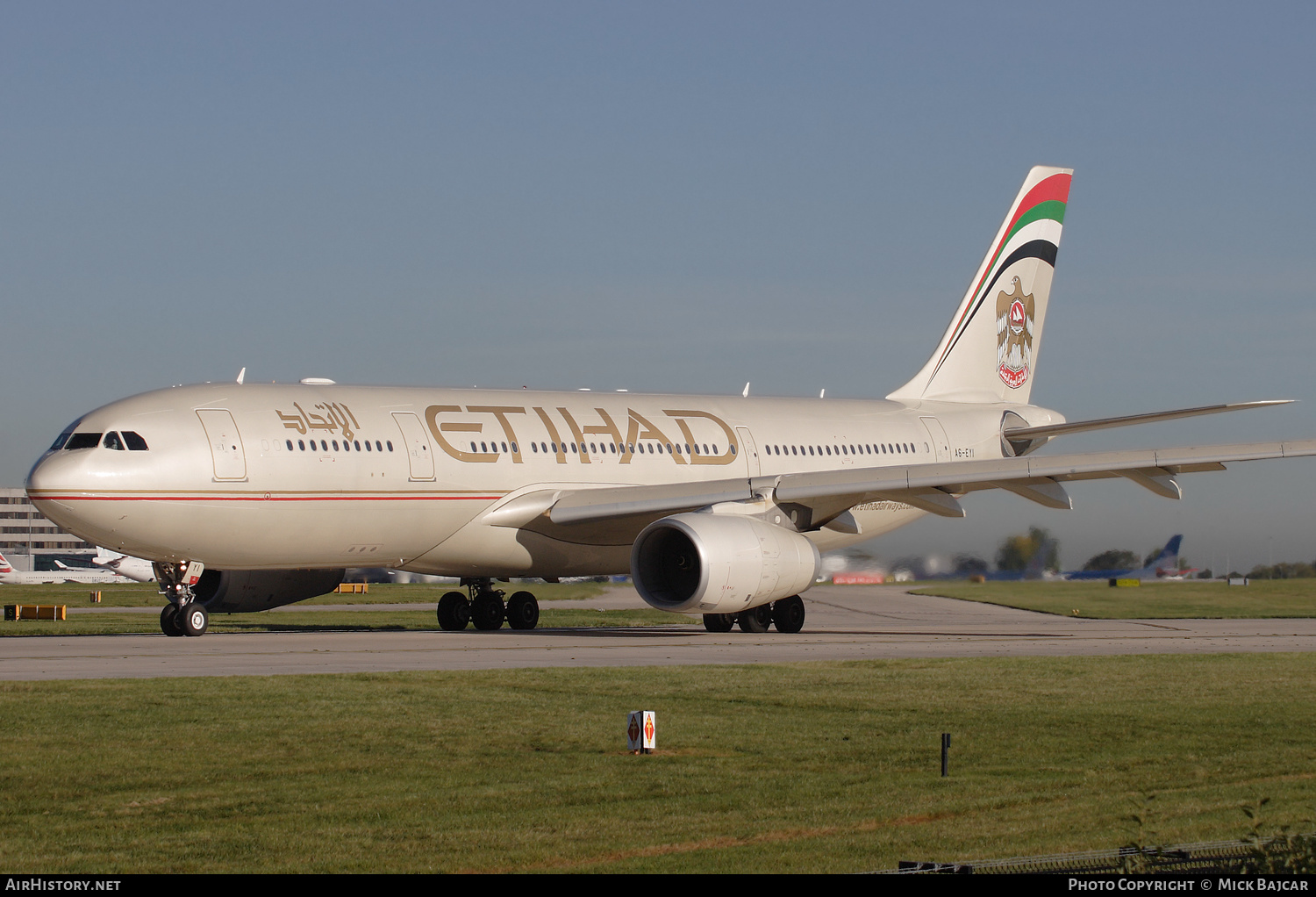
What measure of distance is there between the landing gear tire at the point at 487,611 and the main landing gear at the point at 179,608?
605 centimetres

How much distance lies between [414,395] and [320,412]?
6.66 feet

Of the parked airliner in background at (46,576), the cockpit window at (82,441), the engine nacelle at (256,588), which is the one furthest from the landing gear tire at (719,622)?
the parked airliner in background at (46,576)

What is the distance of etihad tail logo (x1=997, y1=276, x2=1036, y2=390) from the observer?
33969 millimetres

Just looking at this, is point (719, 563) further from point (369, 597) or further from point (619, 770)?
point (369, 597)

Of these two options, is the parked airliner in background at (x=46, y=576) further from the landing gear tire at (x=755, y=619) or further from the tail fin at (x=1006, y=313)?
the landing gear tire at (x=755, y=619)

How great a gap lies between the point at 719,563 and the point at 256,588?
871 cm

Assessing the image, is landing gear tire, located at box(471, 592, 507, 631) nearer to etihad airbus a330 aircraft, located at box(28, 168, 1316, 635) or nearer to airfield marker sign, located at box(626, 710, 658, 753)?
etihad airbus a330 aircraft, located at box(28, 168, 1316, 635)

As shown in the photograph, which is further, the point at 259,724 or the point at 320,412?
the point at 320,412

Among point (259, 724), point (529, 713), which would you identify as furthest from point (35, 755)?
point (529, 713)

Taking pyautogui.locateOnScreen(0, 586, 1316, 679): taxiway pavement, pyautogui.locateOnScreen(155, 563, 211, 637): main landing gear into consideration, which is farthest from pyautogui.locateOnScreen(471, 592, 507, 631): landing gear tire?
pyautogui.locateOnScreen(155, 563, 211, 637): main landing gear

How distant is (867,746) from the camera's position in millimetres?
10867

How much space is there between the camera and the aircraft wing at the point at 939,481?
23.3 metres

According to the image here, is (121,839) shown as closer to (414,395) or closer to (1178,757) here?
(1178,757)

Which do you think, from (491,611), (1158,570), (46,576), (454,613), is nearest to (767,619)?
(491,611)
